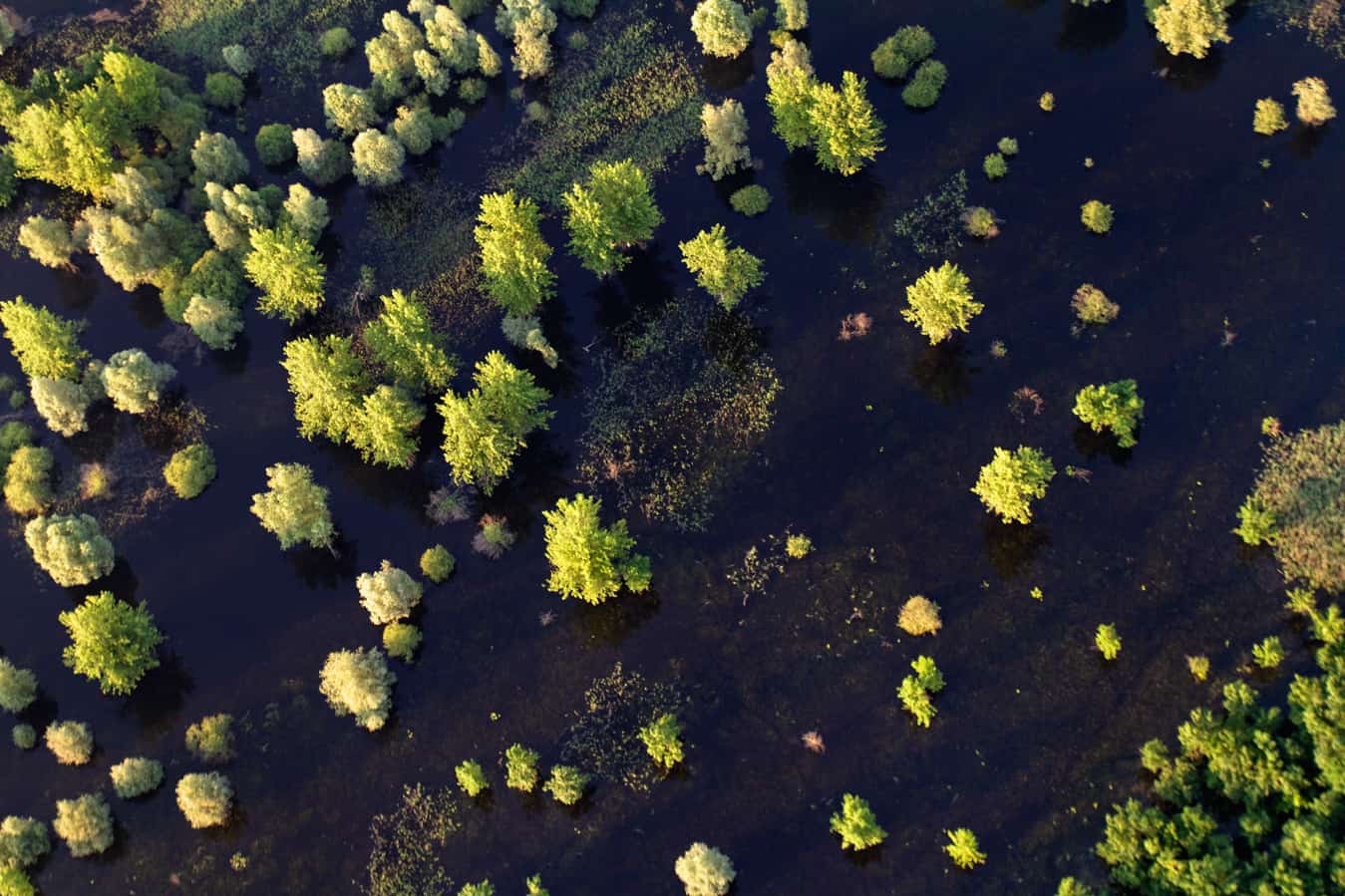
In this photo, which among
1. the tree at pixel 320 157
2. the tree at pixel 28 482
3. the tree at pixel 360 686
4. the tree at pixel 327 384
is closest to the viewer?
the tree at pixel 360 686

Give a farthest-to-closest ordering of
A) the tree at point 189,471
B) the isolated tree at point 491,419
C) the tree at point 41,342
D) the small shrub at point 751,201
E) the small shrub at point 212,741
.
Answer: the small shrub at point 751,201, the tree at point 41,342, the tree at point 189,471, the isolated tree at point 491,419, the small shrub at point 212,741

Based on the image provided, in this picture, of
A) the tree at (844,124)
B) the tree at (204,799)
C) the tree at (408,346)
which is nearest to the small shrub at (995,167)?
the tree at (844,124)

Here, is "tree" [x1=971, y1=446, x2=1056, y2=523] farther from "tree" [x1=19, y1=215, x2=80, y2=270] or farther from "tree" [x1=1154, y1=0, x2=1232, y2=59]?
"tree" [x1=19, y1=215, x2=80, y2=270]

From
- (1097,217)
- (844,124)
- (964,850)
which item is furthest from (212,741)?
Answer: (1097,217)

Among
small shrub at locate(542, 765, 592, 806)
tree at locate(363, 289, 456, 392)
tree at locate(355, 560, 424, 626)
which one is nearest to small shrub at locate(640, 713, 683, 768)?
small shrub at locate(542, 765, 592, 806)

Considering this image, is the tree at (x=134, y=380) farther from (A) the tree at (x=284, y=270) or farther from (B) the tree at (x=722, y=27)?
(B) the tree at (x=722, y=27)

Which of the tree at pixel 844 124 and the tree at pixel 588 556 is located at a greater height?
the tree at pixel 844 124

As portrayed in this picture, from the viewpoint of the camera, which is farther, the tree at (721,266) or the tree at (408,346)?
the tree at (721,266)
